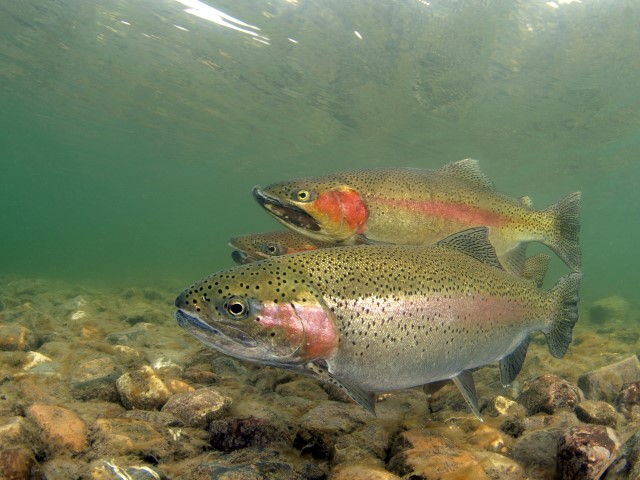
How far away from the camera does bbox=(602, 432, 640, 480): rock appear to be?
2.03 metres

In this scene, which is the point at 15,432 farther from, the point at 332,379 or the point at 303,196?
the point at 303,196

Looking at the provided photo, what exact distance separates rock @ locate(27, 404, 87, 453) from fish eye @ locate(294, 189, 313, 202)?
Result: 245cm

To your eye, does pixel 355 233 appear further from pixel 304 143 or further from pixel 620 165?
pixel 620 165

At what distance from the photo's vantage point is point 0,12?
17438mm

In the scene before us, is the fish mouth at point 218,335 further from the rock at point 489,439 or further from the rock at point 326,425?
the rock at point 489,439

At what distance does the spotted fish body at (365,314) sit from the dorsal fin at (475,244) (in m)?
0.09

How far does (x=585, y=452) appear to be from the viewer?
7.13 feet

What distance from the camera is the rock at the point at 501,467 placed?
7.40 feet

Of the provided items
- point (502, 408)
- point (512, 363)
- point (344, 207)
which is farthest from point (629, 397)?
point (344, 207)

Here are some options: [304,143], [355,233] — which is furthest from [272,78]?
[355,233]

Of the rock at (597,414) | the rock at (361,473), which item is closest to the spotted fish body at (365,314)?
the rock at (361,473)

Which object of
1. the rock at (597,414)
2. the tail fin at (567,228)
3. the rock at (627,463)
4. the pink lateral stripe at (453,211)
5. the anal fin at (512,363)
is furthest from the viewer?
the tail fin at (567,228)

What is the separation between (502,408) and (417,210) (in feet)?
6.63

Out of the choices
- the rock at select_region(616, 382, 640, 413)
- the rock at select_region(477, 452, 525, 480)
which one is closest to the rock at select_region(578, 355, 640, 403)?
the rock at select_region(616, 382, 640, 413)
